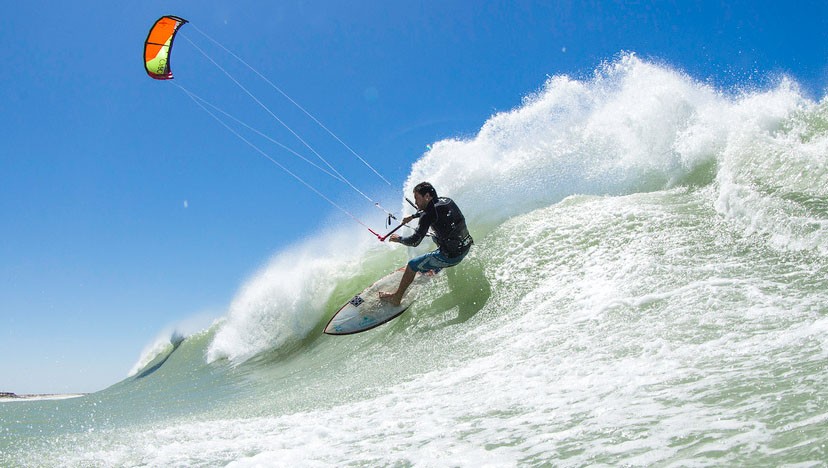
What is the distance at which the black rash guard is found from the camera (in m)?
7.15

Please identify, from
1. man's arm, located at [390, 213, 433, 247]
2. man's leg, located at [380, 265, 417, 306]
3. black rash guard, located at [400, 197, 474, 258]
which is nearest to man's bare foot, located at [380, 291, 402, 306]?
man's leg, located at [380, 265, 417, 306]

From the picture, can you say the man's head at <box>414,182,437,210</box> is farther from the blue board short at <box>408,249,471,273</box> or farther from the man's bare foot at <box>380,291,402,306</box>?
the man's bare foot at <box>380,291,402,306</box>

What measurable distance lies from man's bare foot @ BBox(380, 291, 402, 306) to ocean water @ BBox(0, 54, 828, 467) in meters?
0.29

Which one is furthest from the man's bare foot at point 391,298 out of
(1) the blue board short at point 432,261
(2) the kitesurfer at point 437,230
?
(1) the blue board short at point 432,261

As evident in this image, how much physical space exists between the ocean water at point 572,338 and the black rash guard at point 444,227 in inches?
29.9

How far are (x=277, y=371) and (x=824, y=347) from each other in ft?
23.8

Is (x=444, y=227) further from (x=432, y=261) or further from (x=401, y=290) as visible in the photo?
(x=401, y=290)

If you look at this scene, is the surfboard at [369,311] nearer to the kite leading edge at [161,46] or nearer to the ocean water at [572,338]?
the ocean water at [572,338]

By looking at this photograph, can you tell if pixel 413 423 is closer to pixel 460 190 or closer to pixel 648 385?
pixel 648 385

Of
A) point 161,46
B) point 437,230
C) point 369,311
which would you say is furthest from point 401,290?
point 161,46

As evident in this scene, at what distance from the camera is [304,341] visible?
32.7 feet

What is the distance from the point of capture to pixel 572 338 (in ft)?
16.1

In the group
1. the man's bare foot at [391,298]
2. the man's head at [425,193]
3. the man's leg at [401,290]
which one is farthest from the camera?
the man's bare foot at [391,298]

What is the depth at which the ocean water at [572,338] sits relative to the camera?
2.88 meters
